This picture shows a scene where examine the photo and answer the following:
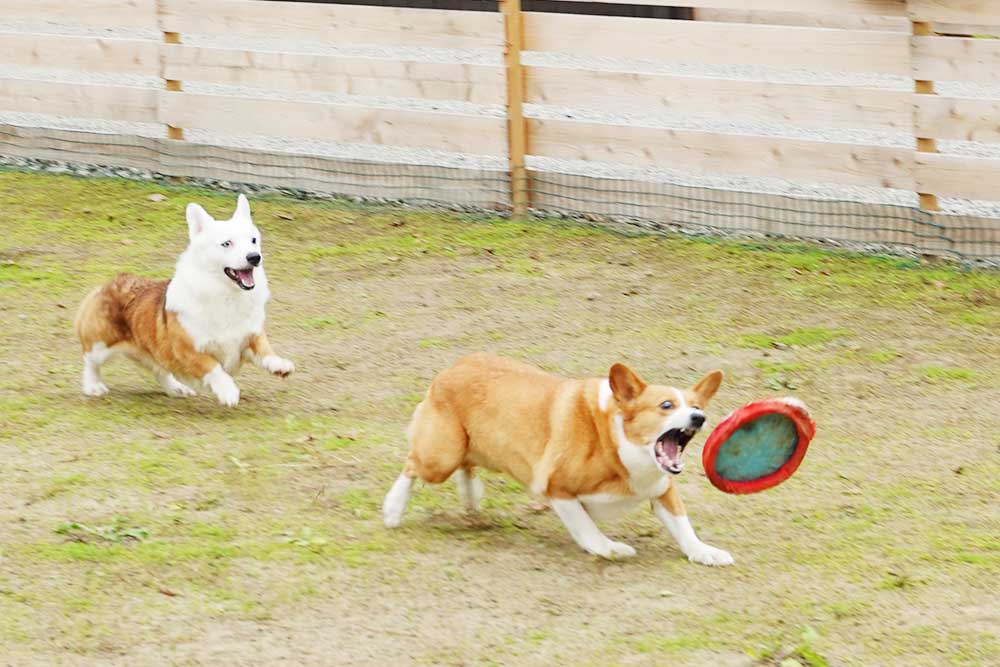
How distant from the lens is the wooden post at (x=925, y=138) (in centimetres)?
820

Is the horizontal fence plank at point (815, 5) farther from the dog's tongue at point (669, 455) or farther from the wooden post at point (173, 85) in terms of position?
the dog's tongue at point (669, 455)

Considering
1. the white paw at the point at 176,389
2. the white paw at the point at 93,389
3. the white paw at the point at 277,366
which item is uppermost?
the white paw at the point at 277,366

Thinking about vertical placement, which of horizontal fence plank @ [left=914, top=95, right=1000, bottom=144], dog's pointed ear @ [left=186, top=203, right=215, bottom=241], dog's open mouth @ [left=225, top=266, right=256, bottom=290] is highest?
horizontal fence plank @ [left=914, top=95, right=1000, bottom=144]

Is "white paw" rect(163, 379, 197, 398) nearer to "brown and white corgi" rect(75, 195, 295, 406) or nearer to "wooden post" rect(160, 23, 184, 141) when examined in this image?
"brown and white corgi" rect(75, 195, 295, 406)

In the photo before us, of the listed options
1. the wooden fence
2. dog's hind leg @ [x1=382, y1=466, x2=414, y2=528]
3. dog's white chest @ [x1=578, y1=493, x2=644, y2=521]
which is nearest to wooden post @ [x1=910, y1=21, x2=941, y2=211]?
the wooden fence

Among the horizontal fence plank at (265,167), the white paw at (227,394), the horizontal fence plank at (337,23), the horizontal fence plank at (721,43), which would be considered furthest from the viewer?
the horizontal fence plank at (265,167)

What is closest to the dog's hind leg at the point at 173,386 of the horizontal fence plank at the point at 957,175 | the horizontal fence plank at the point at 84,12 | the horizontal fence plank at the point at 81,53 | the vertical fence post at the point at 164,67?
the horizontal fence plank at the point at 957,175

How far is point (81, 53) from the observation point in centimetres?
1072

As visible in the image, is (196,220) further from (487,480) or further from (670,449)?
(670,449)

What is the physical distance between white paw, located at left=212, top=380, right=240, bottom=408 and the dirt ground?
0.29ft

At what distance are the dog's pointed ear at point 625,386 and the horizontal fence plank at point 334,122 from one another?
5.01 metres

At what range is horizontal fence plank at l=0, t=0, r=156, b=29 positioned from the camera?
10.6 meters

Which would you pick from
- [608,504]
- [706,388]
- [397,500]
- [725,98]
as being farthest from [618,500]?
[725,98]

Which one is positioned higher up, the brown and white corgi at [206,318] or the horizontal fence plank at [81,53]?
the horizontal fence plank at [81,53]
